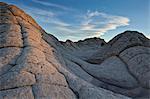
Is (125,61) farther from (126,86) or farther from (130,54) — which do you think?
(126,86)

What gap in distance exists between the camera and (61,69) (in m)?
10.1

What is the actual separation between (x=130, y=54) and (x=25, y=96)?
Answer: 9.09 meters

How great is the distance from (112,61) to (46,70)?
732 centimetres

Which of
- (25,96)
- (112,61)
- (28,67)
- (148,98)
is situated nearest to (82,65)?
(112,61)

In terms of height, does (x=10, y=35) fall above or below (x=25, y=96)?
above

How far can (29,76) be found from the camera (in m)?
8.29

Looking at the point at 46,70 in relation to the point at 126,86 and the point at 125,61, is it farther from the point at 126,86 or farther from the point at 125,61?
the point at 125,61

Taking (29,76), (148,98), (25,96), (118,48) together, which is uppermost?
(118,48)

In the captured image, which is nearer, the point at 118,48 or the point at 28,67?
the point at 28,67

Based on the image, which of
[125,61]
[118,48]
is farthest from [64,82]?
[118,48]

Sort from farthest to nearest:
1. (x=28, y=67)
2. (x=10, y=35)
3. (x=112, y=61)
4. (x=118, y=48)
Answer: (x=118, y=48) < (x=112, y=61) < (x=10, y=35) < (x=28, y=67)

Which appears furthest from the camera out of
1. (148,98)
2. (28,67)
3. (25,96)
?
(148,98)

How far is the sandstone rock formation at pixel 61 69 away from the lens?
8.02 metres

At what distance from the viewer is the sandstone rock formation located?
802cm
